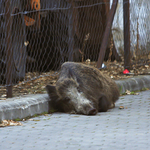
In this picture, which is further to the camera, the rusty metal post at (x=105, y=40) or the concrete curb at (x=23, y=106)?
the rusty metal post at (x=105, y=40)

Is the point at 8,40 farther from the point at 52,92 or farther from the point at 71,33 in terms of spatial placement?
the point at 71,33

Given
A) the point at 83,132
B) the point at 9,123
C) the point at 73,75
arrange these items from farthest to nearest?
the point at 73,75
the point at 9,123
the point at 83,132

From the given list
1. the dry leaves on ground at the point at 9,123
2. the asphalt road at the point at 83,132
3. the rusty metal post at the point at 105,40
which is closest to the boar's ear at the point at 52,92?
the asphalt road at the point at 83,132

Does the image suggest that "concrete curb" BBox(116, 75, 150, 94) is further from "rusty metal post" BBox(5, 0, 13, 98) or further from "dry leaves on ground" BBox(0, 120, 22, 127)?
"dry leaves on ground" BBox(0, 120, 22, 127)

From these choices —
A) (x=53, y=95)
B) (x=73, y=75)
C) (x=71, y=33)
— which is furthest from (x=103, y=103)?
(x=71, y=33)

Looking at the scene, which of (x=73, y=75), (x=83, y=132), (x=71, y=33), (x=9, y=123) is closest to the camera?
(x=83, y=132)

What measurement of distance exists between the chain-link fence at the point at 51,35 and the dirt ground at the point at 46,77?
2 centimetres

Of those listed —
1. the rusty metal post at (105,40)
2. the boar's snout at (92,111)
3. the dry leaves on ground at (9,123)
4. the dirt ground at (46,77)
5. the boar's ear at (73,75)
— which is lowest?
the dry leaves on ground at (9,123)

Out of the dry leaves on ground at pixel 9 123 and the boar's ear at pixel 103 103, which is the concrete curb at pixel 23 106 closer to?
the dry leaves on ground at pixel 9 123

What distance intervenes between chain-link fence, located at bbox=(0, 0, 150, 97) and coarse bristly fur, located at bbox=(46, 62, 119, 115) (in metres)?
0.90

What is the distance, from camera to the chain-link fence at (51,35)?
7.15m

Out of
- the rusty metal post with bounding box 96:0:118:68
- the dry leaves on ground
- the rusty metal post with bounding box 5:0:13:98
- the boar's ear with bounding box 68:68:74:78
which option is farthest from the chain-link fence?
the dry leaves on ground

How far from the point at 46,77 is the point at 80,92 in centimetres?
300

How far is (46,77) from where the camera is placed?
8758mm
